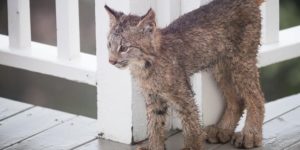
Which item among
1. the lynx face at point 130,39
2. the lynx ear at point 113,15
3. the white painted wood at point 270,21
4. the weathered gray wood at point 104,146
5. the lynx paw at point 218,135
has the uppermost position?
the white painted wood at point 270,21

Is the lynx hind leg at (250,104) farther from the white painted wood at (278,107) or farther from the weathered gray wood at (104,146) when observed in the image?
the weathered gray wood at (104,146)

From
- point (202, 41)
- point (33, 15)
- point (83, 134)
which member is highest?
point (33, 15)

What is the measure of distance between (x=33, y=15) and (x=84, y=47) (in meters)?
0.55

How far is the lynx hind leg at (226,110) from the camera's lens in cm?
503

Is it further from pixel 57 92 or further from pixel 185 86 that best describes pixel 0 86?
pixel 185 86

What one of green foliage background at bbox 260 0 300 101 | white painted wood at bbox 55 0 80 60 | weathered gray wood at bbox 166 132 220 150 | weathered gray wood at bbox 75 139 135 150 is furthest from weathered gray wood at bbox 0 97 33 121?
green foliage background at bbox 260 0 300 101

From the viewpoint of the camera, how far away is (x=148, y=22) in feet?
14.8

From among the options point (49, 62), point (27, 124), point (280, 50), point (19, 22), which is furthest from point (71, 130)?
point (280, 50)

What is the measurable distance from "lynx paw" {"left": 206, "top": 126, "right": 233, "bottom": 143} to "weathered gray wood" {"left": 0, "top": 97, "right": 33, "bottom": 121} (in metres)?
1.05

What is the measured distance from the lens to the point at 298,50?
553 cm

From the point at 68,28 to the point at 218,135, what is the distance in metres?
0.87

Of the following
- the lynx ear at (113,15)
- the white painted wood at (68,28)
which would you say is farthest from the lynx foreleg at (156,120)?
the white painted wood at (68,28)

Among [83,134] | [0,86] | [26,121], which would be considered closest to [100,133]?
[83,134]

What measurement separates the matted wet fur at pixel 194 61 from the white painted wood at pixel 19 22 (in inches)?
37.4
